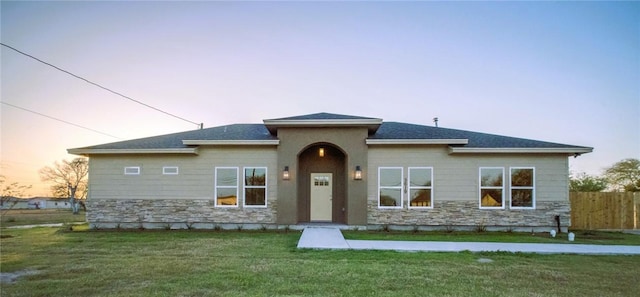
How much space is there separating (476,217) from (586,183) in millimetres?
13067

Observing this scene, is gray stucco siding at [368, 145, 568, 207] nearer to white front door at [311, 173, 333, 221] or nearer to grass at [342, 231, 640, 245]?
grass at [342, 231, 640, 245]

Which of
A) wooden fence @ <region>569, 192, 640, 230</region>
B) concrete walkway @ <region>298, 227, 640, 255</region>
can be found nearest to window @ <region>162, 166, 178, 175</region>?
concrete walkway @ <region>298, 227, 640, 255</region>

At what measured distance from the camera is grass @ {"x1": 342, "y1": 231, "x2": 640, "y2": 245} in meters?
9.88

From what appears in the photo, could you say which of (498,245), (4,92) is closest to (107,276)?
(498,245)

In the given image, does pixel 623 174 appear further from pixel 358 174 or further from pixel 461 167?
pixel 358 174

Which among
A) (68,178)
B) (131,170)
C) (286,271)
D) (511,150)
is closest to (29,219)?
(131,170)

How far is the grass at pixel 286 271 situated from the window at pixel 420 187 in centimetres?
418

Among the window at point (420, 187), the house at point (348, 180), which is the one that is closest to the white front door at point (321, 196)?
the house at point (348, 180)

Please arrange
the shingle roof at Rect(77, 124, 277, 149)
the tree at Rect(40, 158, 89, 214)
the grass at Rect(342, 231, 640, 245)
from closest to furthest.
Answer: the grass at Rect(342, 231, 640, 245), the shingle roof at Rect(77, 124, 277, 149), the tree at Rect(40, 158, 89, 214)

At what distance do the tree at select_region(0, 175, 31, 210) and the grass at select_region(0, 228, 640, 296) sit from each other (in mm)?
4314

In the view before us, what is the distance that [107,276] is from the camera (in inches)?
219

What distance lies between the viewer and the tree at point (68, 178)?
93.2 ft

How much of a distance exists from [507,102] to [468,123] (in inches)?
123

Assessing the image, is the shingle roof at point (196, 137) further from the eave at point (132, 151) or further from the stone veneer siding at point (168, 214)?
the stone veneer siding at point (168, 214)
